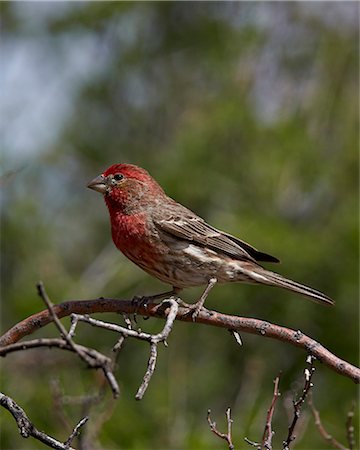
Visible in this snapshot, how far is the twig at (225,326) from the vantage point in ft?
11.1

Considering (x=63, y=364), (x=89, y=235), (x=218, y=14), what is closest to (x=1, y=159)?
(x=63, y=364)

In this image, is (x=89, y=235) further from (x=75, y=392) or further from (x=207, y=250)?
(x=207, y=250)

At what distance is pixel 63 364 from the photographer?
22.6ft

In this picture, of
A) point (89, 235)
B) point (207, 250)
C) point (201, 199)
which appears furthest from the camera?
point (89, 235)

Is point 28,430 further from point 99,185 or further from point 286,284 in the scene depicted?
point 99,185

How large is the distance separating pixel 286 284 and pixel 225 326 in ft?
4.47

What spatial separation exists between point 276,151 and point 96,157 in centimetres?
229

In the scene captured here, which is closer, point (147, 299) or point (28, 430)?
point (28, 430)

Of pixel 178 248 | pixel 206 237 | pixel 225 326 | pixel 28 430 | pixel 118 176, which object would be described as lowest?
pixel 28 430

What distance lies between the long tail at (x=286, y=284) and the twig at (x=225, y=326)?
97cm

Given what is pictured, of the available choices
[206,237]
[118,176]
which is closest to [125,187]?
[118,176]

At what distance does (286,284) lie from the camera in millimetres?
4949

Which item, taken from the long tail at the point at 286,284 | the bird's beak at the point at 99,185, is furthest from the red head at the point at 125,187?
the long tail at the point at 286,284

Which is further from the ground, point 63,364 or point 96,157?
point 96,157
